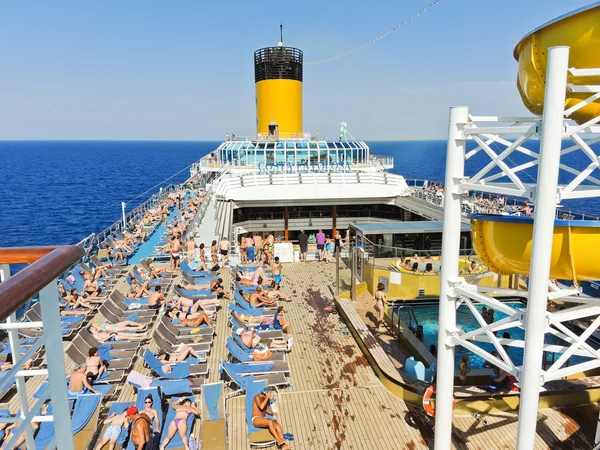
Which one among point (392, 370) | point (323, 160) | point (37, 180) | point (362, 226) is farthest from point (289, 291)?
point (37, 180)

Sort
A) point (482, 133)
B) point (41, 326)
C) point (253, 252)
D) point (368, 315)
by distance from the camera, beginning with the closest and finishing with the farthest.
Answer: point (41, 326), point (482, 133), point (368, 315), point (253, 252)

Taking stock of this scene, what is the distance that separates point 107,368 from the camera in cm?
865

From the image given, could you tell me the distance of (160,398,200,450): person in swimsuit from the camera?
6535mm

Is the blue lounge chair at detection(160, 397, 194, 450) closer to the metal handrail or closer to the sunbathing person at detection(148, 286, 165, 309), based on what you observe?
the sunbathing person at detection(148, 286, 165, 309)

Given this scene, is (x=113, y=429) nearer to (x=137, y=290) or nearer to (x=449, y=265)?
(x=449, y=265)

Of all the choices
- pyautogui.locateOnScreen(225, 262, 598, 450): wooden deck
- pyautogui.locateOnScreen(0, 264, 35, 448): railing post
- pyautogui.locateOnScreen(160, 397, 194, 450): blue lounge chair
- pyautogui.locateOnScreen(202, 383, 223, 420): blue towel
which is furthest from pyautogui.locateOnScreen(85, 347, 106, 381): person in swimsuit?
pyautogui.locateOnScreen(0, 264, 35, 448): railing post

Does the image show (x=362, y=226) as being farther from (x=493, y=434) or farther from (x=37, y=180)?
(x=37, y=180)

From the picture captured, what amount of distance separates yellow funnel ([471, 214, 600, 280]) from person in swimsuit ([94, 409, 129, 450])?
5663 mm

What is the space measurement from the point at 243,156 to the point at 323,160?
4726 mm

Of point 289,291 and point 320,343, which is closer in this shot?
point 320,343

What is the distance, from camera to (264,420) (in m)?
6.95

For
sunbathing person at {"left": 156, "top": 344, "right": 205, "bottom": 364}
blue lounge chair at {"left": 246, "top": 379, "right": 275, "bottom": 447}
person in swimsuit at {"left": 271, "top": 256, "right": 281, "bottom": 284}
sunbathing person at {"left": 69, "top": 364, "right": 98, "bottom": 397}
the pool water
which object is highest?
person in swimsuit at {"left": 271, "top": 256, "right": 281, "bottom": 284}

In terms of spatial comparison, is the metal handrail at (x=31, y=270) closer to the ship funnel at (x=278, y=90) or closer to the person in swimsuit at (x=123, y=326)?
the person in swimsuit at (x=123, y=326)

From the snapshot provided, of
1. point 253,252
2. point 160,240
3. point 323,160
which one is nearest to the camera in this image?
point 253,252
